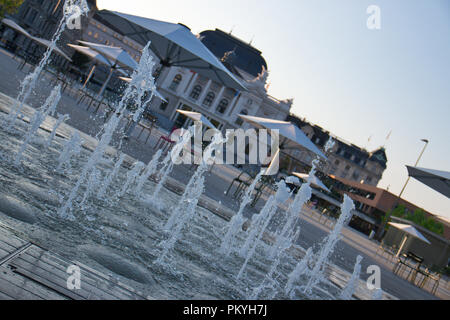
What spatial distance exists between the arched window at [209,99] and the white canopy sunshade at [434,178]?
45.0 metres

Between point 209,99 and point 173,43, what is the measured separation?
41.8 meters

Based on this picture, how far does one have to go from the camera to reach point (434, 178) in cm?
789

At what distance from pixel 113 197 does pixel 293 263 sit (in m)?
3.94

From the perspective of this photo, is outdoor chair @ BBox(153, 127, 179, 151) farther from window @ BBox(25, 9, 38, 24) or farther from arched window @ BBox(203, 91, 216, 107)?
window @ BBox(25, 9, 38, 24)

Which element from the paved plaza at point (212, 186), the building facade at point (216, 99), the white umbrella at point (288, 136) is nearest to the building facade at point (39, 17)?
the building facade at point (216, 99)

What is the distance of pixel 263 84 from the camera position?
52094mm

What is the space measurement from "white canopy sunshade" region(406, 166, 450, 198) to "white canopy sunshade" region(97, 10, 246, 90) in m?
4.96

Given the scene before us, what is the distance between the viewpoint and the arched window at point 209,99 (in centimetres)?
5219

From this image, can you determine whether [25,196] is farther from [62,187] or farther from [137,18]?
[137,18]

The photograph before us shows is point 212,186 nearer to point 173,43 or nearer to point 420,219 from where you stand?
point 173,43

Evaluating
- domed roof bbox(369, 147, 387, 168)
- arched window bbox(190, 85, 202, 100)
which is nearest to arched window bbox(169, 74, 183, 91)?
arched window bbox(190, 85, 202, 100)

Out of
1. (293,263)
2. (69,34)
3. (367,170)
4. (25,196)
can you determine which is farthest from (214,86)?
(25,196)

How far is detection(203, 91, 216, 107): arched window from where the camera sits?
52.2 meters

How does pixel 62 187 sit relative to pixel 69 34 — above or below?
below
